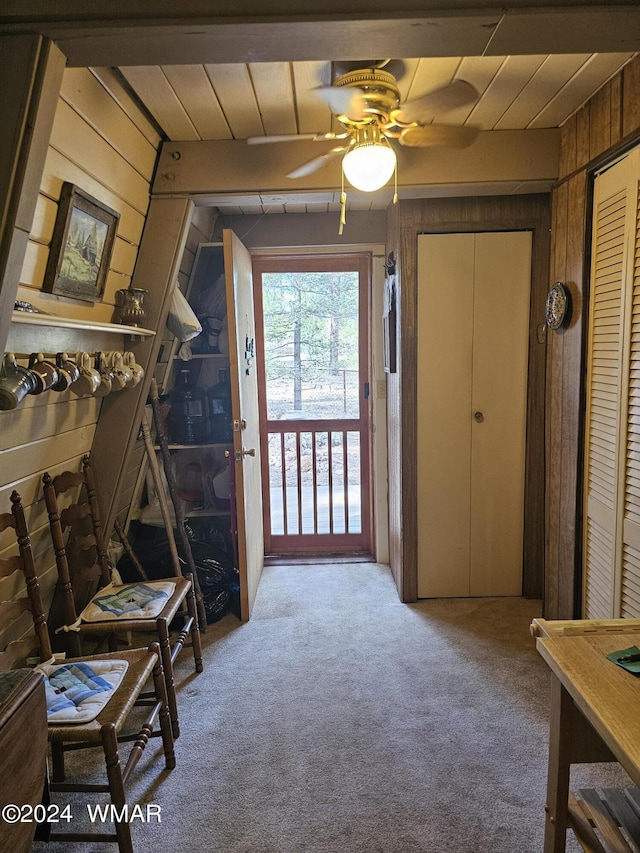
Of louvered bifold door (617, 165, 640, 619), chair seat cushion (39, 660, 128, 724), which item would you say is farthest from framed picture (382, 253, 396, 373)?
chair seat cushion (39, 660, 128, 724)

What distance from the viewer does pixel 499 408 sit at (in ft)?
9.46

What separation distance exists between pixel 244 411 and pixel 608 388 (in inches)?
65.2

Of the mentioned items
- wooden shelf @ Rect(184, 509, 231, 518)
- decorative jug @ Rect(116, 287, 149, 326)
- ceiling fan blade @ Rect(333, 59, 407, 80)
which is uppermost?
ceiling fan blade @ Rect(333, 59, 407, 80)

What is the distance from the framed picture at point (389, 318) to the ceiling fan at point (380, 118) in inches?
48.2

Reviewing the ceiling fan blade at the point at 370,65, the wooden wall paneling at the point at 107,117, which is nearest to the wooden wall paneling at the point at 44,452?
the wooden wall paneling at the point at 107,117

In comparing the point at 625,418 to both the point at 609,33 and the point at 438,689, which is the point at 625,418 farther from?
the point at 438,689

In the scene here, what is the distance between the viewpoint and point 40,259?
60.1 inches

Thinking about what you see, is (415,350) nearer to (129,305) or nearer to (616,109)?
(616,109)

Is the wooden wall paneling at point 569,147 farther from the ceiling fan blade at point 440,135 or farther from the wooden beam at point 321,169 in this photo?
the ceiling fan blade at point 440,135

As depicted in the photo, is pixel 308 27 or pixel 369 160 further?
pixel 369 160

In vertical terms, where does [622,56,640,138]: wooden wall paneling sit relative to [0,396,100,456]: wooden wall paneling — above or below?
above

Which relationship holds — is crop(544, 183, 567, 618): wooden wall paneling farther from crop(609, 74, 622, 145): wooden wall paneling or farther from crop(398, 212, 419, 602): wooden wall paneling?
crop(398, 212, 419, 602): wooden wall paneling

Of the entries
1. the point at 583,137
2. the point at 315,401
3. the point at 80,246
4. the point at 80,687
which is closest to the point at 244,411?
the point at 315,401

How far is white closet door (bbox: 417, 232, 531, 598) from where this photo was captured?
109 inches
